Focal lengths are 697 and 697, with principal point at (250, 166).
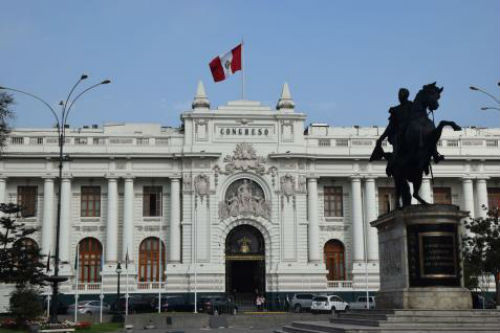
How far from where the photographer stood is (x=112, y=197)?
56375 mm

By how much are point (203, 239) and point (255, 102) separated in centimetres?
1227

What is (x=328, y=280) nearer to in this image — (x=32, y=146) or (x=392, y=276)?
(x=32, y=146)

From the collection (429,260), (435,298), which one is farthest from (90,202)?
(435,298)

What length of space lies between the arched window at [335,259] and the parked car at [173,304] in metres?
12.5

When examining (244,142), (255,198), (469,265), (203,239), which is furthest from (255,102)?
(469,265)

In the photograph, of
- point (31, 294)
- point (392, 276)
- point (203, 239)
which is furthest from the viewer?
point (203, 239)

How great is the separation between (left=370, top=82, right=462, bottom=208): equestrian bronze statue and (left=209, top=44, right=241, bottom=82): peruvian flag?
1317 inches

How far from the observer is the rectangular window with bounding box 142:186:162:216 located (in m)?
57.7

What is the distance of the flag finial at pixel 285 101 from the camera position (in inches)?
2304

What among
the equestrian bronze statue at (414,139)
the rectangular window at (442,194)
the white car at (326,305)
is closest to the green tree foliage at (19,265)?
the white car at (326,305)

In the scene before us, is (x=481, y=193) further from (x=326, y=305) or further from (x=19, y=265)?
(x=19, y=265)

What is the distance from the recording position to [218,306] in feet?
165

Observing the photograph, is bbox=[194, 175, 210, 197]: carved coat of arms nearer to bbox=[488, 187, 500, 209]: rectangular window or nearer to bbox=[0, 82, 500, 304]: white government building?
bbox=[0, 82, 500, 304]: white government building

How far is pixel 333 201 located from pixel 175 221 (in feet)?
44.7
